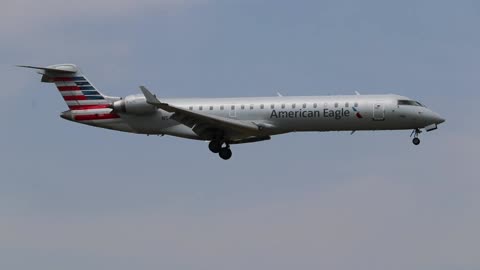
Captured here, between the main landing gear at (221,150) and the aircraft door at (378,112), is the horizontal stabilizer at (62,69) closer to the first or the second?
the main landing gear at (221,150)

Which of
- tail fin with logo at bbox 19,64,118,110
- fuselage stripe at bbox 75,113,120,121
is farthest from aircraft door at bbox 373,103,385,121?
tail fin with logo at bbox 19,64,118,110

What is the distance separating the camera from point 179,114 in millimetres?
46750

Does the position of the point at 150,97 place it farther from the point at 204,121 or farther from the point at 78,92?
the point at 78,92

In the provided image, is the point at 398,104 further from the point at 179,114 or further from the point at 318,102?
the point at 179,114

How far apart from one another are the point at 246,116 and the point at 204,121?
70.2 inches

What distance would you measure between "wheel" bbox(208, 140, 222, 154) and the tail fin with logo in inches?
196

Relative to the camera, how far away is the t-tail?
5012 centimetres

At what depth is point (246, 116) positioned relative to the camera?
156ft

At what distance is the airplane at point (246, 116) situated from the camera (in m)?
46.3

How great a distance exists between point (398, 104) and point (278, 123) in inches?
190

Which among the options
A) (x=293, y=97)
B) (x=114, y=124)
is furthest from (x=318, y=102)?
(x=114, y=124)

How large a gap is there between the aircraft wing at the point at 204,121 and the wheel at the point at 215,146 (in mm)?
872


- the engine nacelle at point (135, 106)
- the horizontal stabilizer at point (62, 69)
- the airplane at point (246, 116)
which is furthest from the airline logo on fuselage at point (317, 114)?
the horizontal stabilizer at point (62, 69)

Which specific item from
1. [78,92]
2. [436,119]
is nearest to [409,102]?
[436,119]
